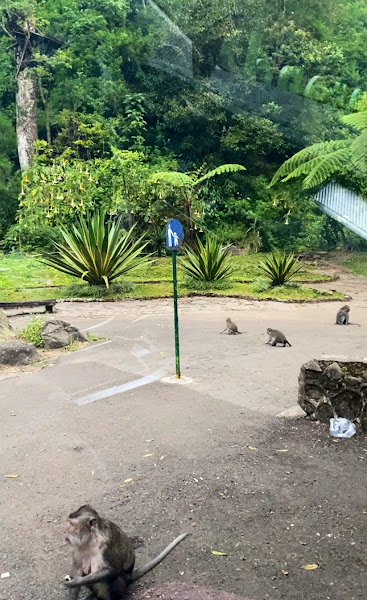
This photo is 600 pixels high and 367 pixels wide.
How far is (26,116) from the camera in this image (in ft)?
63.8

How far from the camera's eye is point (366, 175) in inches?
589

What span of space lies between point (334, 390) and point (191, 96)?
16.4 metres

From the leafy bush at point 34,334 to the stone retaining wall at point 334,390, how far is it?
3.42 m

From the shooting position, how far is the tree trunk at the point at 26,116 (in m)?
19.4

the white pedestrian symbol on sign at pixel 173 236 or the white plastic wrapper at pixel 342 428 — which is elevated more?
the white pedestrian symbol on sign at pixel 173 236

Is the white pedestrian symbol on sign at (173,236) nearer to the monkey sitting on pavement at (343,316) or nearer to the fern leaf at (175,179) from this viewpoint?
the monkey sitting on pavement at (343,316)

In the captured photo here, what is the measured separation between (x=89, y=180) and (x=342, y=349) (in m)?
11.0

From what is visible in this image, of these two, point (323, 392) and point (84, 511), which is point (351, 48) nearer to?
point (323, 392)

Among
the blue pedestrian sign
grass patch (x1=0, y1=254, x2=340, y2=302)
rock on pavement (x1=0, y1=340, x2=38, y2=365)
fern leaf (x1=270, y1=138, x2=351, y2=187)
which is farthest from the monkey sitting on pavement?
fern leaf (x1=270, y1=138, x2=351, y2=187)

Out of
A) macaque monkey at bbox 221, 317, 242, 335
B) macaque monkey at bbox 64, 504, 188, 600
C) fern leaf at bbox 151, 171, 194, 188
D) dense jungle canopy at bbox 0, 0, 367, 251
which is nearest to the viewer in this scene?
macaque monkey at bbox 64, 504, 188, 600

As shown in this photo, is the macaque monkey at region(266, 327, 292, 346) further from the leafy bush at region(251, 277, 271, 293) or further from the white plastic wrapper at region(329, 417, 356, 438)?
the leafy bush at region(251, 277, 271, 293)

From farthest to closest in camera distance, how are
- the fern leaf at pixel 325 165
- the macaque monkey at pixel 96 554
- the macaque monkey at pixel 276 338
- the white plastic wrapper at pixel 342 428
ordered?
the fern leaf at pixel 325 165, the macaque monkey at pixel 276 338, the white plastic wrapper at pixel 342 428, the macaque monkey at pixel 96 554

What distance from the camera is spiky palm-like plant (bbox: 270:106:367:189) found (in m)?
9.63

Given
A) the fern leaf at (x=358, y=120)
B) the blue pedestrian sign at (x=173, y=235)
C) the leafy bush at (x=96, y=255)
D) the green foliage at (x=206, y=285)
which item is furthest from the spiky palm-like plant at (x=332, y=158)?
the blue pedestrian sign at (x=173, y=235)
